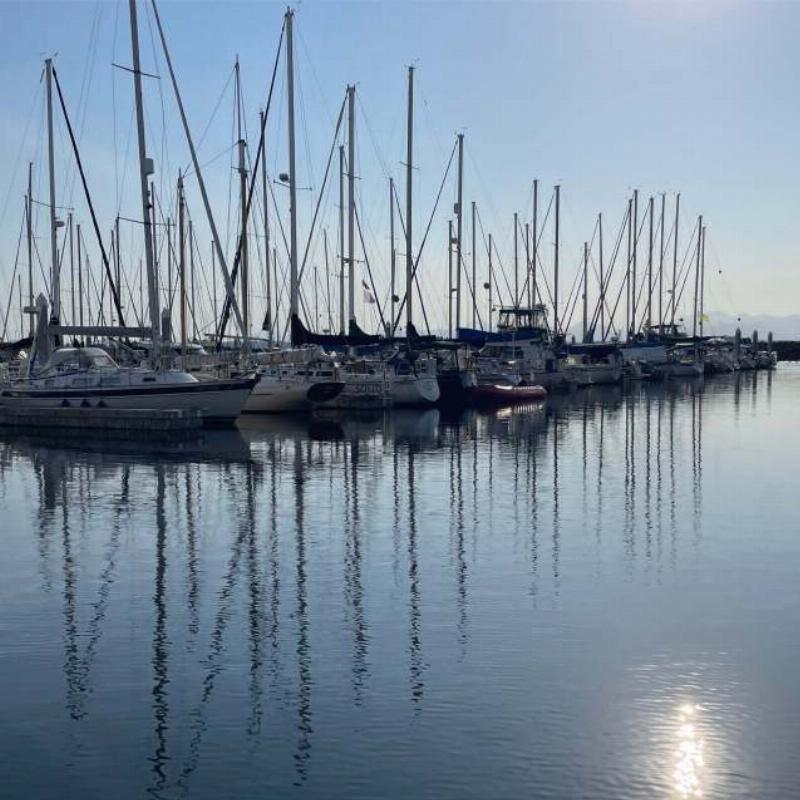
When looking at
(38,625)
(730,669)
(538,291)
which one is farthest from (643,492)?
(538,291)

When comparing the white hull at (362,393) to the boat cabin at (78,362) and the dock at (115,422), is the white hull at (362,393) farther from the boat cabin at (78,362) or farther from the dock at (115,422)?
the dock at (115,422)

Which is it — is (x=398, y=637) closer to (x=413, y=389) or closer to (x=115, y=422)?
(x=115, y=422)

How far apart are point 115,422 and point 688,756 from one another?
1127 inches

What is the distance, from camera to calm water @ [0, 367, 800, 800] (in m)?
8.52

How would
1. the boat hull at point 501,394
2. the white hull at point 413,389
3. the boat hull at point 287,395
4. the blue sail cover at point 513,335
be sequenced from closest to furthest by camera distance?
the boat hull at point 287,395 < the white hull at point 413,389 < the boat hull at point 501,394 < the blue sail cover at point 513,335

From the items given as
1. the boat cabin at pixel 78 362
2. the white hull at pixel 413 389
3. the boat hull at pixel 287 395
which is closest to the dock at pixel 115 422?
the boat cabin at pixel 78 362

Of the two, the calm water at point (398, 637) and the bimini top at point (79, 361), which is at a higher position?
the bimini top at point (79, 361)

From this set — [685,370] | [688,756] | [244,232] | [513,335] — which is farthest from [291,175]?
[685,370]

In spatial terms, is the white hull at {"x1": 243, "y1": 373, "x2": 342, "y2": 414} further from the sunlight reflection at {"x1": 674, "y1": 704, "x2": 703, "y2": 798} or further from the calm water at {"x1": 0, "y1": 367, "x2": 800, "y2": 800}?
the sunlight reflection at {"x1": 674, "y1": 704, "x2": 703, "y2": 798}

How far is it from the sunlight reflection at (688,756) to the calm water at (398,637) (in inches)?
0.8

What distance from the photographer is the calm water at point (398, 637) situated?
27.9 ft

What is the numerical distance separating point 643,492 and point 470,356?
1387 inches

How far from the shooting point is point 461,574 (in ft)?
49.0

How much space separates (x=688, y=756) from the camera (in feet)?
28.2
